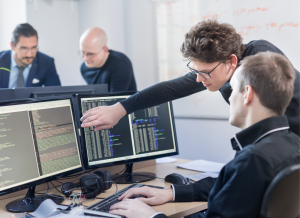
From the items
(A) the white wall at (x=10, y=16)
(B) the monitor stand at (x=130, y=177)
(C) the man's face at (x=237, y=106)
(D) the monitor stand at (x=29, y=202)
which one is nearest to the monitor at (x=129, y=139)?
(B) the monitor stand at (x=130, y=177)

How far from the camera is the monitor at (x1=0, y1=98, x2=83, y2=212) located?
3.52ft

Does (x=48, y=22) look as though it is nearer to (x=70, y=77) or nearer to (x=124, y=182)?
(x=70, y=77)

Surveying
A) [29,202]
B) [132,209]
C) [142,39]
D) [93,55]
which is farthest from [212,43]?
[142,39]

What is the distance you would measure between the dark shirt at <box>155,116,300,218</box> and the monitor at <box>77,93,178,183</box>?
2.29 feet

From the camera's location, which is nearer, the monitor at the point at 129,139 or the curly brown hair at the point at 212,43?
the curly brown hair at the point at 212,43

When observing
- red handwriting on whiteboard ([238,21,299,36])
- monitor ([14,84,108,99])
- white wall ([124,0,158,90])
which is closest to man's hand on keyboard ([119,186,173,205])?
monitor ([14,84,108,99])

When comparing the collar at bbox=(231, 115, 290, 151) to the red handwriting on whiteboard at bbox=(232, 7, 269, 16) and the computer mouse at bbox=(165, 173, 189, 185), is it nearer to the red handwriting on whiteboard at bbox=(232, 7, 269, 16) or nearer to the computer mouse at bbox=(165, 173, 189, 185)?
the computer mouse at bbox=(165, 173, 189, 185)

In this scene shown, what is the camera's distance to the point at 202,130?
9.87 ft

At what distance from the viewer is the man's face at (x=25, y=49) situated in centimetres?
279

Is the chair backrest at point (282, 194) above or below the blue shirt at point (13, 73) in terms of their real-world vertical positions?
below

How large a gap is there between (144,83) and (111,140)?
213 centimetres

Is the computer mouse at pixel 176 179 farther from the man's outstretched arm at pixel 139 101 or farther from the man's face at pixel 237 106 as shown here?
the man's face at pixel 237 106

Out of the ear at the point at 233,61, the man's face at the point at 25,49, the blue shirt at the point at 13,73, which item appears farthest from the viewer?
the blue shirt at the point at 13,73

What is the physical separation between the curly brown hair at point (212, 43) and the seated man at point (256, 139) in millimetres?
282
